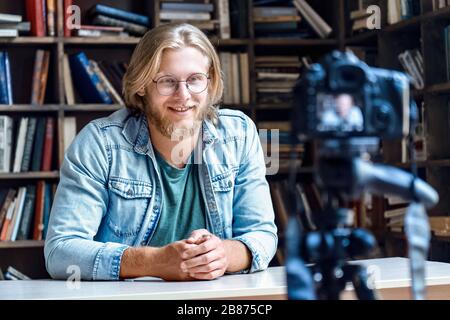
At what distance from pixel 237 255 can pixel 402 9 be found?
1.62m

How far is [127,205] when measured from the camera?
1484mm

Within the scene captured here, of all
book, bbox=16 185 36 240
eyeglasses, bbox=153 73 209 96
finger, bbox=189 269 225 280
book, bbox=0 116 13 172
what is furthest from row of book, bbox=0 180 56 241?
finger, bbox=189 269 225 280

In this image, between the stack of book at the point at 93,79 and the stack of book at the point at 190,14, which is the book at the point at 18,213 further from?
the stack of book at the point at 190,14

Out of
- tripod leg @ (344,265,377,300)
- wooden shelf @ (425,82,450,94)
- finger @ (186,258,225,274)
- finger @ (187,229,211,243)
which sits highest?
wooden shelf @ (425,82,450,94)

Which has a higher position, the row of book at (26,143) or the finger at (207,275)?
the row of book at (26,143)

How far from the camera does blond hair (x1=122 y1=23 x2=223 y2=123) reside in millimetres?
1448

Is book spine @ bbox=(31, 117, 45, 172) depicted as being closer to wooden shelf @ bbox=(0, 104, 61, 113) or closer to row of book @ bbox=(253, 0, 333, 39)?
wooden shelf @ bbox=(0, 104, 61, 113)

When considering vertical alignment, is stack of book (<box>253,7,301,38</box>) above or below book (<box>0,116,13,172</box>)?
above

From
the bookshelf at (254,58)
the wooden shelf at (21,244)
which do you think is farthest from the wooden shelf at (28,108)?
the wooden shelf at (21,244)

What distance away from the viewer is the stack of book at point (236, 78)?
314cm

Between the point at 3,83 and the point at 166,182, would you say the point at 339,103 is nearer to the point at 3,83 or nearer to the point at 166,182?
the point at 166,182

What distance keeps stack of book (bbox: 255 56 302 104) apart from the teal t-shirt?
5.47 feet

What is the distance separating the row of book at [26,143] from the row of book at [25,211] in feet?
0.28

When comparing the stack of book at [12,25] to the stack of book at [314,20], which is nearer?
the stack of book at [12,25]
